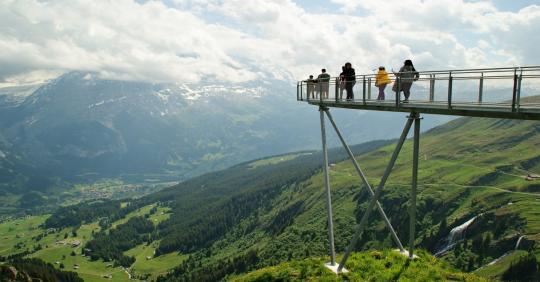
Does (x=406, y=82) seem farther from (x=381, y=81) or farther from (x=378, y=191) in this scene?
(x=378, y=191)

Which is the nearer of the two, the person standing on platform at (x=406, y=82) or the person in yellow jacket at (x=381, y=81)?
the person standing on platform at (x=406, y=82)

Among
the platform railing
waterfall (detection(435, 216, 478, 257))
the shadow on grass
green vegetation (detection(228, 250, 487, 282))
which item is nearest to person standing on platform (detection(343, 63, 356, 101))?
the platform railing

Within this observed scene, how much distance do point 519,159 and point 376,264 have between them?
185 metres

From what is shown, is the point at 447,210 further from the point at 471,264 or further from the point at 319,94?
the point at 319,94

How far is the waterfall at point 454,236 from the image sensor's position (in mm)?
125375

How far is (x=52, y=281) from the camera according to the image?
17875 centimetres

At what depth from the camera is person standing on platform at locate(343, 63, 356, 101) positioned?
29.0 m

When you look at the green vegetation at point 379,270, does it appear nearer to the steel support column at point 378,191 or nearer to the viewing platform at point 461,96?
the steel support column at point 378,191

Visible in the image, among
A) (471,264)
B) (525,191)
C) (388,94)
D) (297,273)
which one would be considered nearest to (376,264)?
(297,273)

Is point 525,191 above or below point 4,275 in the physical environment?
above

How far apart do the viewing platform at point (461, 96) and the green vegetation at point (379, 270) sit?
9.47 metres

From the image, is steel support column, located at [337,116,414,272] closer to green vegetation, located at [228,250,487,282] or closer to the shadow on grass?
green vegetation, located at [228,250,487,282]

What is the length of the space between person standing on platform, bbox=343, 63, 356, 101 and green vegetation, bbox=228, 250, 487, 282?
35.3 ft

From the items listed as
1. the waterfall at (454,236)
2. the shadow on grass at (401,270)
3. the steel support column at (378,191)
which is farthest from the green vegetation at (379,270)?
the waterfall at (454,236)
